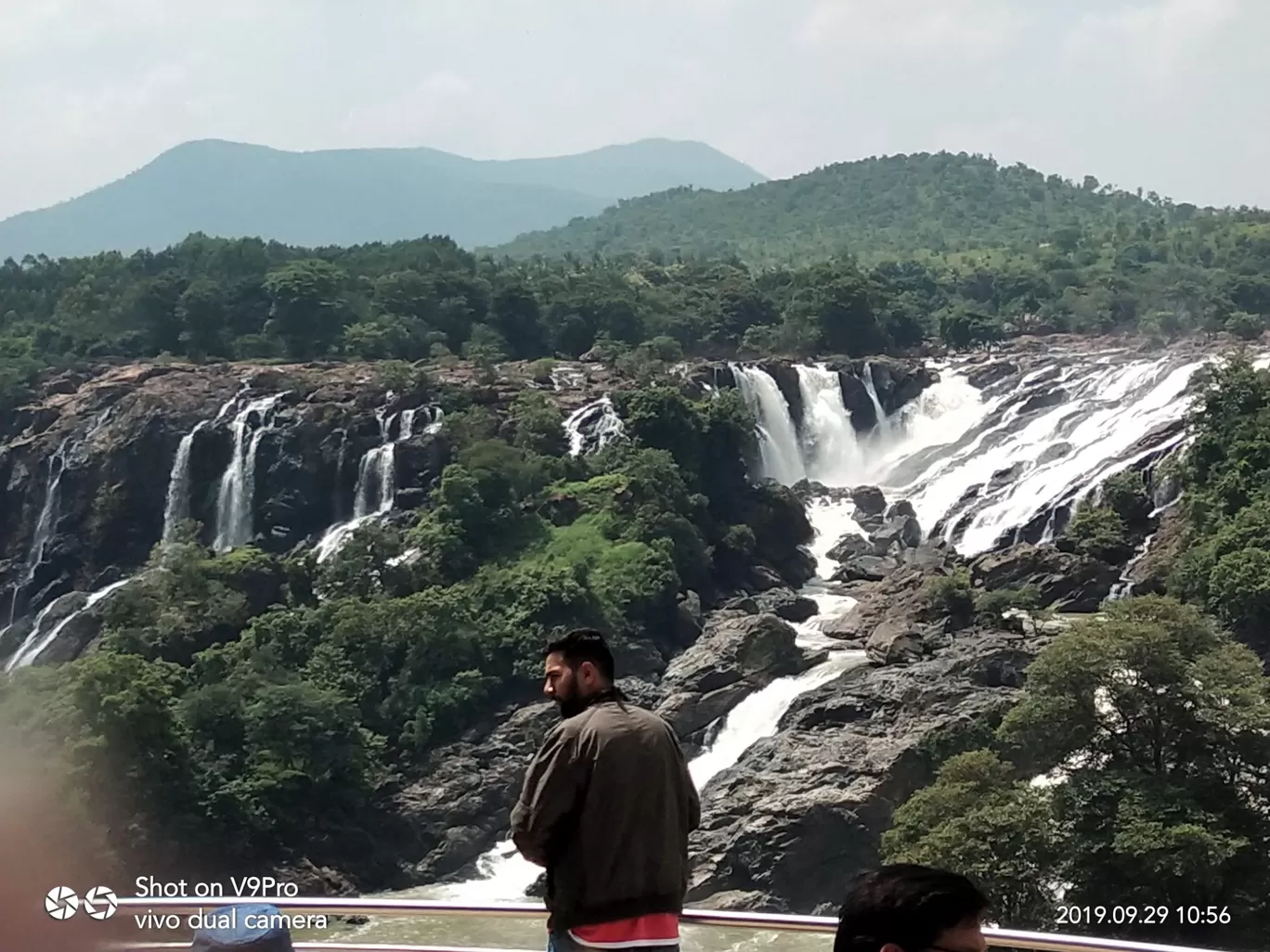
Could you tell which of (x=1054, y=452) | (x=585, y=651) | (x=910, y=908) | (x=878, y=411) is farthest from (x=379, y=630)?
(x=910, y=908)

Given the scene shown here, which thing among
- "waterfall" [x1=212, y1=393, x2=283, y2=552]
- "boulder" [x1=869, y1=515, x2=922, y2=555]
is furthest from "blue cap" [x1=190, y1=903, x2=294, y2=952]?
"waterfall" [x1=212, y1=393, x2=283, y2=552]

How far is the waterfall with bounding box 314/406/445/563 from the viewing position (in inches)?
878

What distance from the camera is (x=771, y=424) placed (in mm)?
26047

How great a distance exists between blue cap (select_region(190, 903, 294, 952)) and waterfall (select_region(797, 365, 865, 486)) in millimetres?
23713

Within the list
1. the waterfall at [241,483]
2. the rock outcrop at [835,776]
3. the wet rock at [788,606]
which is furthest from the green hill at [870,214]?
the rock outcrop at [835,776]

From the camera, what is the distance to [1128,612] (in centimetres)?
1080

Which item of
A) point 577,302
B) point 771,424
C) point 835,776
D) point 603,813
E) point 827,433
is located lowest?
point 835,776

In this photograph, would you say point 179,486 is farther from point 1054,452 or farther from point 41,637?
point 1054,452

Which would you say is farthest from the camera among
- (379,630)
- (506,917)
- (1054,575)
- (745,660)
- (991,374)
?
(991,374)

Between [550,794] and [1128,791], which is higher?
[550,794]

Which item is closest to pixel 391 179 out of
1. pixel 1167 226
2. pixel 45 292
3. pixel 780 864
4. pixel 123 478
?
pixel 1167 226

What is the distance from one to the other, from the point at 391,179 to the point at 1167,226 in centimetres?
12965

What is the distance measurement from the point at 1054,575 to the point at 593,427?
8363 millimetres

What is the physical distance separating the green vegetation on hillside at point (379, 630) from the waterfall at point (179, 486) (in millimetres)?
1872
